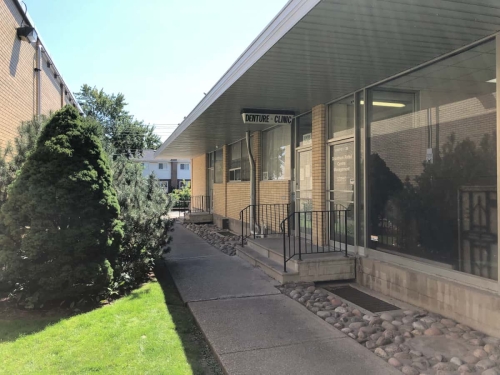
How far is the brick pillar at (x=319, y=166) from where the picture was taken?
7.18 meters

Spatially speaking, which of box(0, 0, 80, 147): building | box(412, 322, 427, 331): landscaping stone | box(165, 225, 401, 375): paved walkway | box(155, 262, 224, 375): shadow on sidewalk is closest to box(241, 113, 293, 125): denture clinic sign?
box(165, 225, 401, 375): paved walkway

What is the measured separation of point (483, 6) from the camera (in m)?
3.34

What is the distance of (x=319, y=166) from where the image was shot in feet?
23.7

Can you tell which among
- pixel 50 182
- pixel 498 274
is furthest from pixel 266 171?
pixel 498 274

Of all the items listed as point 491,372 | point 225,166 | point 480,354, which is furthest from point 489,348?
point 225,166

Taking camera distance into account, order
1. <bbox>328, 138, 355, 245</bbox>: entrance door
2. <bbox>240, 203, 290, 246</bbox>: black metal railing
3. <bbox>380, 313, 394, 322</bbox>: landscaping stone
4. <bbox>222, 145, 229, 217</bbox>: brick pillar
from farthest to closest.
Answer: <bbox>222, 145, 229, 217</bbox>: brick pillar
<bbox>240, 203, 290, 246</bbox>: black metal railing
<bbox>328, 138, 355, 245</bbox>: entrance door
<bbox>380, 313, 394, 322</bbox>: landscaping stone

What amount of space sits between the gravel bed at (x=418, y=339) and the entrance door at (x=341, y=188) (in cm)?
191

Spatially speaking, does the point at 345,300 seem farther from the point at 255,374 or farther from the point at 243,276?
the point at 255,374

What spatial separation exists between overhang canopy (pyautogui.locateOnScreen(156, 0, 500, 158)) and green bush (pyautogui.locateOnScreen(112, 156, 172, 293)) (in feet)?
7.03

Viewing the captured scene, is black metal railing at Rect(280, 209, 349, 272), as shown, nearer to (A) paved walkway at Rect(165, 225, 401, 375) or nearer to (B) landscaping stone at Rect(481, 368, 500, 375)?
(A) paved walkway at Rect(165, 225, 401, 375)

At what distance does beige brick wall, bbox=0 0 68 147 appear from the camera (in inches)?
266

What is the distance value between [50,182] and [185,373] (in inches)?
124

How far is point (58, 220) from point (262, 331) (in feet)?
10.2

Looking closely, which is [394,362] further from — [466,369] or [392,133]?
[392,133]
